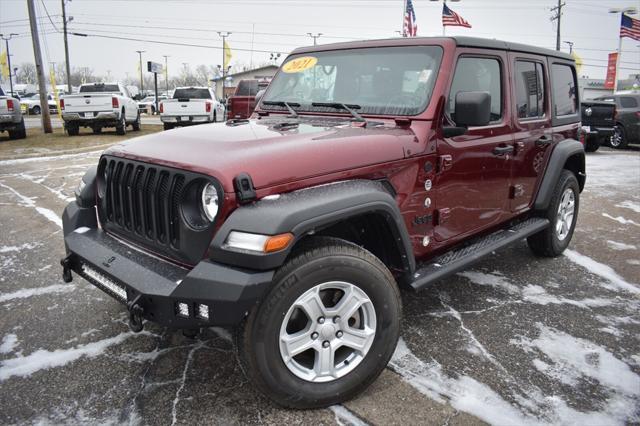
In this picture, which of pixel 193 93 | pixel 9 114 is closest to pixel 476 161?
pixel 9 114

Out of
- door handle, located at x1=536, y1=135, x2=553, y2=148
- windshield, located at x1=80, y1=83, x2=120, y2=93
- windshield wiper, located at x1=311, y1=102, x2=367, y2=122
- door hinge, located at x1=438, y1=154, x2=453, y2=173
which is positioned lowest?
door hinge, located at x1=438, y1=154, x2=453, y2=173

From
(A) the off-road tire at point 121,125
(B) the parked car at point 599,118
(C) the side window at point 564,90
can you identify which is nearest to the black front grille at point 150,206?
(C) the side window at point 564,90

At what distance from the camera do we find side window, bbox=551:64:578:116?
14.8 ft

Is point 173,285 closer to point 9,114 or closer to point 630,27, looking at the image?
point 9,114

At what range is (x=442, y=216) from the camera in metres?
3.18

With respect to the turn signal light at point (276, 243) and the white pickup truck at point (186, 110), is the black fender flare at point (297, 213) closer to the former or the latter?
the turn signal light at point (276, 243)

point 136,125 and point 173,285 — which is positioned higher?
point 136,125

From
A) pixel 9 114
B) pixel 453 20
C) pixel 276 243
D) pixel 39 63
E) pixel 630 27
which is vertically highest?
pixel 630 27

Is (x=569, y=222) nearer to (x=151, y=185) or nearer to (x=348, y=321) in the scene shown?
(x=348, y=321)

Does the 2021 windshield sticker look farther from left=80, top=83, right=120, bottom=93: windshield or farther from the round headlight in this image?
left=80, top=83, right=120, bottom=93: windshield

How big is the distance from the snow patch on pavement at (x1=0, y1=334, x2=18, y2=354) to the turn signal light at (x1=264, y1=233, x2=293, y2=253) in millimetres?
2020

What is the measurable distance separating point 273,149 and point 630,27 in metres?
27.0

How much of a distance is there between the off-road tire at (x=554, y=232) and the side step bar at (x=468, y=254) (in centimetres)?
22

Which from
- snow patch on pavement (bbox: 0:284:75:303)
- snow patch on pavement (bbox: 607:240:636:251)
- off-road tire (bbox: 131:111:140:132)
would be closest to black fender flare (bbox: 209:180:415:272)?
snow patch on pavement (bbox: 0:284:75:303)
